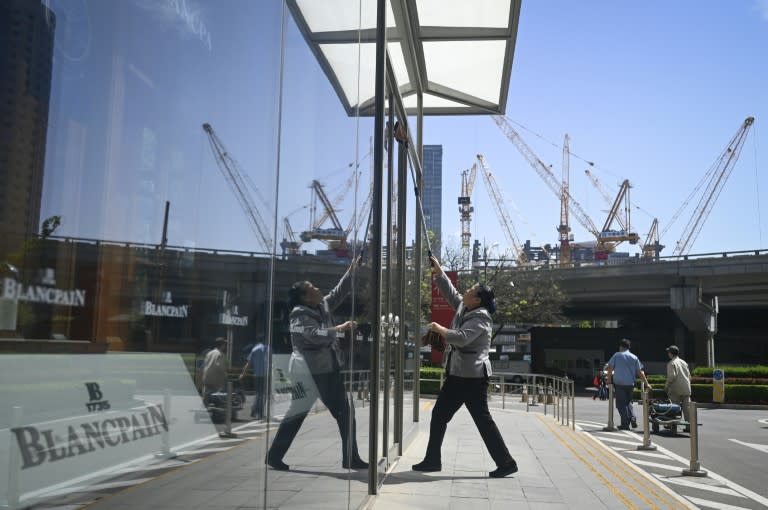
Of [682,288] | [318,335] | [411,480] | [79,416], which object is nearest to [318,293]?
[318,335]

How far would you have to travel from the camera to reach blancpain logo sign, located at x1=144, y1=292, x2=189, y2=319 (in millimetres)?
1376

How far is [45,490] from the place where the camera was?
3.52 ft

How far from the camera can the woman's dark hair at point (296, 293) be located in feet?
8.66

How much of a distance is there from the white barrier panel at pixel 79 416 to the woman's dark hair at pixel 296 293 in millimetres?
1108

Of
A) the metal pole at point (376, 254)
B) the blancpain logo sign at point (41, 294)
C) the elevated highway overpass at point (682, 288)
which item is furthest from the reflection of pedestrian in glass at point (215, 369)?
the elevated highway overpass at point (682, 288)

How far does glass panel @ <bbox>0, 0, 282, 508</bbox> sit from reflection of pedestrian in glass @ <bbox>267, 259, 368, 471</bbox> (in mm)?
641

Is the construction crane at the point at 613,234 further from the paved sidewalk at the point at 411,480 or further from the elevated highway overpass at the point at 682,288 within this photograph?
the paved sidewalk at the point at 411,480

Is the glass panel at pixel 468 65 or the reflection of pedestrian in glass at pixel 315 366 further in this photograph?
the glass panel at pixel 468 65

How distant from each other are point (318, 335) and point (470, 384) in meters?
4.30

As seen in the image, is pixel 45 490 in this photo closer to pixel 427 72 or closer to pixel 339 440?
pixel 339 440

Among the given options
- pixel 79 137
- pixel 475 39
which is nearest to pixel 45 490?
pixel 79 137

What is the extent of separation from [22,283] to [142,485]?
0.57m

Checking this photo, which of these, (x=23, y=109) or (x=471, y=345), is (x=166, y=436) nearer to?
(x=23, y=109)

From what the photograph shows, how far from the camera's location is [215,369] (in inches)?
69.7
